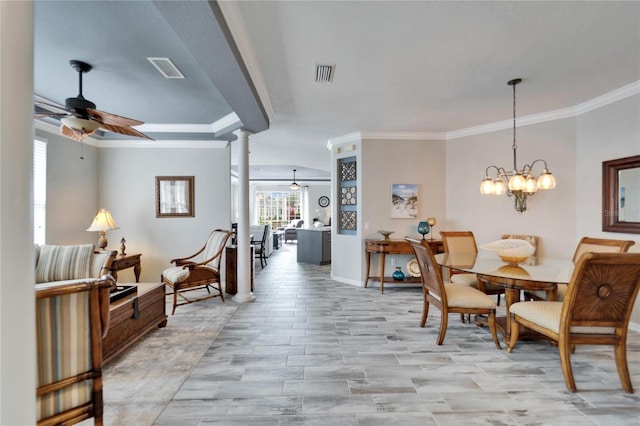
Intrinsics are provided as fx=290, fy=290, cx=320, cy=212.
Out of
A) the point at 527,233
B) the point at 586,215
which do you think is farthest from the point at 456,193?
the point at 586,215

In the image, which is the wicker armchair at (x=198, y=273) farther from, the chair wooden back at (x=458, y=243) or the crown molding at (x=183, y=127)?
the chair wooden back at (x=458, y=243)

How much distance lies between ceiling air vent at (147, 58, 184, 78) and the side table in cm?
276

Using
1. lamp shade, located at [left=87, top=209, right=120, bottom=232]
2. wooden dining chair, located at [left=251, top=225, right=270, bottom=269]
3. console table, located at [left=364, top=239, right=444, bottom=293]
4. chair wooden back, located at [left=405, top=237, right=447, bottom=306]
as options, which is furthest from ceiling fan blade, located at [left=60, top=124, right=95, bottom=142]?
wooden dining chair, located at [left=251, top=225, right=270, bottom=269]

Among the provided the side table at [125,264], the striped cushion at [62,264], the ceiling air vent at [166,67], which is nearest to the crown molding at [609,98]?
the ceiling air vent at [166,67]

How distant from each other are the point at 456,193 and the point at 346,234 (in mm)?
2059

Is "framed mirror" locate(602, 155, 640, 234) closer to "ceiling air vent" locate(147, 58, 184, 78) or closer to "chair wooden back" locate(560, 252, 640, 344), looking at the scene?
"chair wooden back" locate(560, 252, 640, 344)

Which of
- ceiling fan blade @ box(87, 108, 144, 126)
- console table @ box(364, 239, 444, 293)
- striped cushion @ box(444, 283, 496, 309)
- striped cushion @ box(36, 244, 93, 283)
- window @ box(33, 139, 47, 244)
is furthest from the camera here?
console table @ box(364, 239, 444, 293)

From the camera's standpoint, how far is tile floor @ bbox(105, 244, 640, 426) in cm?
190

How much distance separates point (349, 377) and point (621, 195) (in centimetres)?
372

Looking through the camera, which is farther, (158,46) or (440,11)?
(158,46)

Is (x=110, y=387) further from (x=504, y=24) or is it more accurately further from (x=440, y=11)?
(x=504, y=24)

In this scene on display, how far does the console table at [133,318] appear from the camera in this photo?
2512mm

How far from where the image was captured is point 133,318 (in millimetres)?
2836

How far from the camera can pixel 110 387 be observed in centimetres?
219
